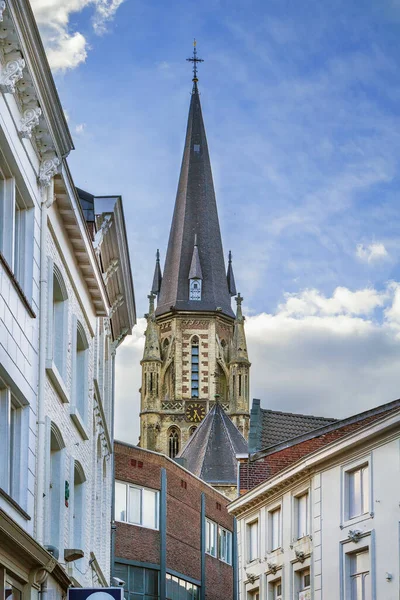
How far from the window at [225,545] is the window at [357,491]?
2818cm

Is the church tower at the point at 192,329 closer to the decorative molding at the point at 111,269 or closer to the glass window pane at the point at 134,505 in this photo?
the glass window pane at the point at 134,505

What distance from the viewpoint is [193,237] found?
160125 mm

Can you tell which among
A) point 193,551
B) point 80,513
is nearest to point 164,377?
point 193,551

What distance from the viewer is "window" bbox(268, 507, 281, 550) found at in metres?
47.1

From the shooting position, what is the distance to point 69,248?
89.6 ft

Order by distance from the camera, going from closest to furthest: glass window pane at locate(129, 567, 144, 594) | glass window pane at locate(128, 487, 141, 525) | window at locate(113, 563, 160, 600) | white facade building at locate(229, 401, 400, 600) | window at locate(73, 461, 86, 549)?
window at locate(73, 461, 86, 549) < white facade building at locate(229, 401, 400, 600) < window at locate(113, 563, 160, 600) < glass window pane at locate(128, 487, 141, 525) < glass window pane at locate(129, 567, 144, 594)

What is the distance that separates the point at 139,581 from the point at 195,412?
90.8 metres

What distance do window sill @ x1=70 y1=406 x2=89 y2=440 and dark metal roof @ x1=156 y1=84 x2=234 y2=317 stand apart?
4973 inches

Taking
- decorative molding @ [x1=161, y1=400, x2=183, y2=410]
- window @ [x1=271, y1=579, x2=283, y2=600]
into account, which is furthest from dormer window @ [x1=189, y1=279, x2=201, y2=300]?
window @ [x1=271, y1=579, x2=283, y2=600]

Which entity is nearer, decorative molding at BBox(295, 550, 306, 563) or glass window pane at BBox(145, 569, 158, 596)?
decorative molding at BBox(295, 550, 306, 563)

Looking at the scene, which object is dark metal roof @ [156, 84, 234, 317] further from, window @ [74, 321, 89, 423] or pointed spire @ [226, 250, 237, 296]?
window @ [74, 321, 89, 423]

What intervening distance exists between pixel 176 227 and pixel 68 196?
137341mm

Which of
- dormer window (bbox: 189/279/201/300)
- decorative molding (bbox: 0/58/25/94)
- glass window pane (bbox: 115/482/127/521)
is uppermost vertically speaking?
dormer window (bbox: 189/279/201/300)

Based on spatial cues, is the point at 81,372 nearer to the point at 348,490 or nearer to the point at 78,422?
the point at 78,422
